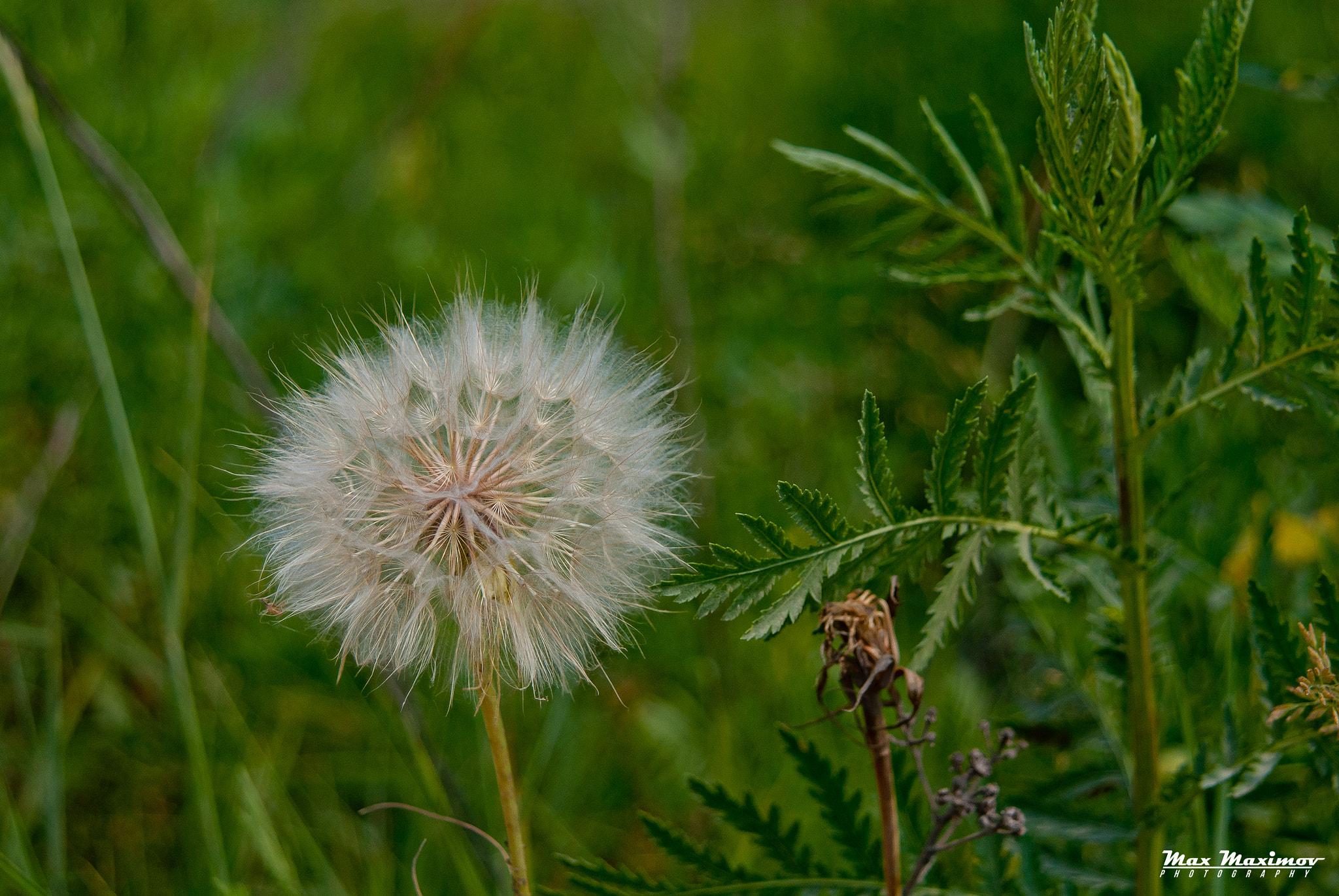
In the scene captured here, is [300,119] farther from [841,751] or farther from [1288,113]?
[1288,113]

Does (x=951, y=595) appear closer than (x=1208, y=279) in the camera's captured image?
Yes

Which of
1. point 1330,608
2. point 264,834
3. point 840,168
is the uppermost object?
point 840,168

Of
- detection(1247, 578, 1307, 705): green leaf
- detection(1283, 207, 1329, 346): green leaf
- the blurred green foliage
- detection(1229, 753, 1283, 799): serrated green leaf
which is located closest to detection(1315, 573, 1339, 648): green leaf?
detection(1247, 578, 1307, 705): green leaf

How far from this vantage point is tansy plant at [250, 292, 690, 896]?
121cm

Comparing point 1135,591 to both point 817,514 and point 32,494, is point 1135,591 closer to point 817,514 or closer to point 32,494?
point 817,514

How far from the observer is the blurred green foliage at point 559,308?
214cm

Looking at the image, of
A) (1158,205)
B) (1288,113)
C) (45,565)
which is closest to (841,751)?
(1158,205)

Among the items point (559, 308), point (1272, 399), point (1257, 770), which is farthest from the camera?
point (559, 308)

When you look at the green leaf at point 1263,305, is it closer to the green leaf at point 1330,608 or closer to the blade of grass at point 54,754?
the green leaf at point 1330,608

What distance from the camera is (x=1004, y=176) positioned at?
1.38 meters

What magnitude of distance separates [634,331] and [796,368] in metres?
0.56

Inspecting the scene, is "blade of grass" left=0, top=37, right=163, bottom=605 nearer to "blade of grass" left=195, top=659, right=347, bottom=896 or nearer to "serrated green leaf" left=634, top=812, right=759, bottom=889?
"blade of grass" left=195, top=659, right=347, bottom=896

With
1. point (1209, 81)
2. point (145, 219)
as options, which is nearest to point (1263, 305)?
point (1209, 81)

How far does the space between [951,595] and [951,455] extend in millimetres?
158
